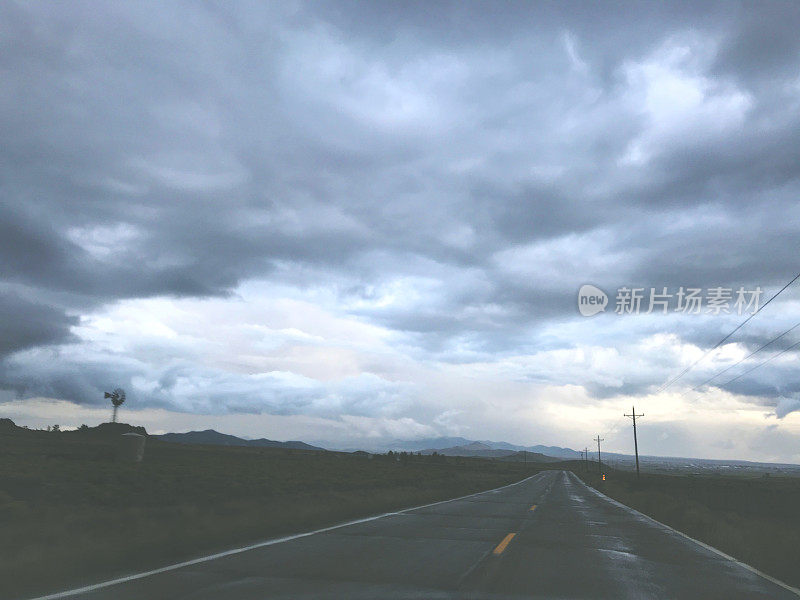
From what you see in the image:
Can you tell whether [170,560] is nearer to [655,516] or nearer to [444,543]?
[444,543]

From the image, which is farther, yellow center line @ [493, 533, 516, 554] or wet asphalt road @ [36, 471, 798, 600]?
yellow center line @ [493, 533, 516, 554]

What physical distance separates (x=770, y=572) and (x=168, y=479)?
3770cm

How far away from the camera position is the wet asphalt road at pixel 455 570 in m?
6.86

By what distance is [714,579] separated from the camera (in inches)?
352

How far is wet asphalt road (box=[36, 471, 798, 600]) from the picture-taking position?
22.5ft

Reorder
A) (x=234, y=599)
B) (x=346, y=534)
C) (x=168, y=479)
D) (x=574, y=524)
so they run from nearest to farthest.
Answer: (x=234, y=599) < (x=346, y=534) < (x=574, y=524) < (x=168, y=479)

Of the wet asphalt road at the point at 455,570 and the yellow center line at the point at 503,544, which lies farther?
the yellow center line at the point at 503,544

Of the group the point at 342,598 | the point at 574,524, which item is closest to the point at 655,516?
the point at 574,524

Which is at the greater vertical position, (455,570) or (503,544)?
(455,570)

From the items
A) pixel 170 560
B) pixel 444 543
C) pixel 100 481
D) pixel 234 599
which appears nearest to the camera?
pixel 234 599

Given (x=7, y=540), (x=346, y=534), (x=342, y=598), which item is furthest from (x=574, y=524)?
(x=7, y=540)

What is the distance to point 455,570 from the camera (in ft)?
27.9

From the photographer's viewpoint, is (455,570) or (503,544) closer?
(455,570)

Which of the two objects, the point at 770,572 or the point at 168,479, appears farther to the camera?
the point at 168,479
